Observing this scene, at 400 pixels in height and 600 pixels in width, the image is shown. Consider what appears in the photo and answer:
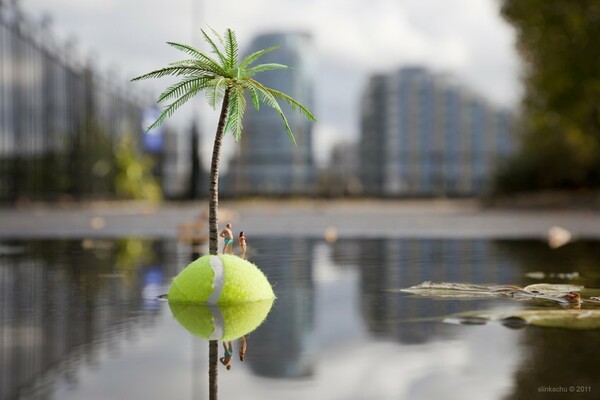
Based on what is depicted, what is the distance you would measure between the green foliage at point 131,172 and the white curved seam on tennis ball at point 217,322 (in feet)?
102

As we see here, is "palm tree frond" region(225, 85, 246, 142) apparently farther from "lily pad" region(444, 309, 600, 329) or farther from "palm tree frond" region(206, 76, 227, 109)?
"lily pad" region(444, 309, 600, 329)

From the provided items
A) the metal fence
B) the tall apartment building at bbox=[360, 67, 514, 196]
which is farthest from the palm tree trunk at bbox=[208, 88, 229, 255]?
the tall apartment building at bbox=[360, 67, 514, 196]

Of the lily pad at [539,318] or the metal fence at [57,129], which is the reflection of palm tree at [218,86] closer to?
the lily pad at [539,318]

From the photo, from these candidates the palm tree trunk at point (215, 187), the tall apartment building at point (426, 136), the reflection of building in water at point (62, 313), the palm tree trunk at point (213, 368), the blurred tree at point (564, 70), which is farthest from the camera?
the tall apartment building at point (426, 136)

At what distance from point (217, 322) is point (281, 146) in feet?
152

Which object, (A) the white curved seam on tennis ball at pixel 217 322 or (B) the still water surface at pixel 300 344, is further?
(A) the white curved seam on tennis ball at pixel 217 322

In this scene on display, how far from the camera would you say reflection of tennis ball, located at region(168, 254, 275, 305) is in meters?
7.14

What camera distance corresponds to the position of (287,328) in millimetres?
6254

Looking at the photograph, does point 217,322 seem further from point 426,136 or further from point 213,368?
point 426,136

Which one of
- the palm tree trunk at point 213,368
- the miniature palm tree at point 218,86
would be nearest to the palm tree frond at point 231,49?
the miniature palm tree at point 218,86

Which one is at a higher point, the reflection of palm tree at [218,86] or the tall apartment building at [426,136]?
the tall apartment building at [426,136]

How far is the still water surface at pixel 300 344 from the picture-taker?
14.3 feet

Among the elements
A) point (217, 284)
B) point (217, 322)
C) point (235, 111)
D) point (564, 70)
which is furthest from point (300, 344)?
point (564, 70)

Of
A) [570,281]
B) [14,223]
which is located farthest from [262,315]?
[14,223]
